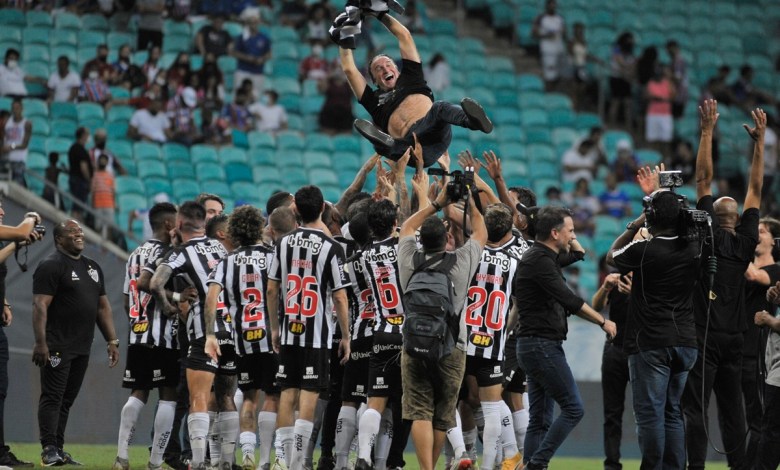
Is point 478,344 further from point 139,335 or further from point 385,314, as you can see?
point 139,335

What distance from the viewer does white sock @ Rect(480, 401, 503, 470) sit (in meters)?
8.99

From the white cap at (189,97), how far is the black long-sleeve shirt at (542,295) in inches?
373

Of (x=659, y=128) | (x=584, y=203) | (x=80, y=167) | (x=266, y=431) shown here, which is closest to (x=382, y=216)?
(x=266, y=431)

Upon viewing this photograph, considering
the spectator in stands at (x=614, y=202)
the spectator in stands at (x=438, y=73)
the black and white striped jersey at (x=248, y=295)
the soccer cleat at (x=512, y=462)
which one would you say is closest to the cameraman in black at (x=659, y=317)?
the soccer cleat at (x=512, y=462)

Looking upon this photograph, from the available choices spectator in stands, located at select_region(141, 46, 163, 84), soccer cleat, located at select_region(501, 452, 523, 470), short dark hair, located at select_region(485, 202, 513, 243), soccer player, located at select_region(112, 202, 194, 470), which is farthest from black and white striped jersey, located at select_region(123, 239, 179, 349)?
spectator in stands, located at select_region(141, 46, 163, 84)

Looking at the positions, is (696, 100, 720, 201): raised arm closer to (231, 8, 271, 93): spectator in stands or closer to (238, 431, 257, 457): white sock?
(238, 431, 257, 457): white sock

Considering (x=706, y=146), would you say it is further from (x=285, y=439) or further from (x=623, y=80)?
(x=623, y=80)

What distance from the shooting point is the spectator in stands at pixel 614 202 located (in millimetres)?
18109

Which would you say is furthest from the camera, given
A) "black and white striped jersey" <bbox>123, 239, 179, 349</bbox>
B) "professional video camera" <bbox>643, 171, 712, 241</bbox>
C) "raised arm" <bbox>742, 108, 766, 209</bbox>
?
"black and white striped jersey" <bbox>123, 239, 179, 349</bbox>

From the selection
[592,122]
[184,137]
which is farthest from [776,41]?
[184,137]

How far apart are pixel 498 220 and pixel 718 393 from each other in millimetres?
2135

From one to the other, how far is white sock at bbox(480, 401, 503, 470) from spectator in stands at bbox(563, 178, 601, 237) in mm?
8989

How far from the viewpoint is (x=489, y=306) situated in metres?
9.36

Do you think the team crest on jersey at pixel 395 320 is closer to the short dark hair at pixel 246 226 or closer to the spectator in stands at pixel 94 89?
the short dark hair at pixel 246 226
